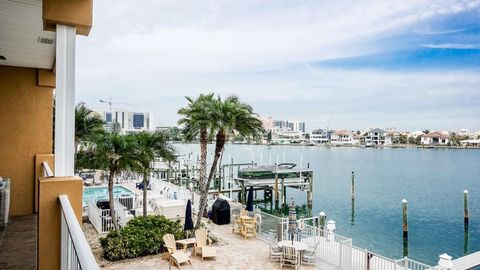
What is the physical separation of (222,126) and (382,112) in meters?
153

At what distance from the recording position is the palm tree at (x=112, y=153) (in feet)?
48.3

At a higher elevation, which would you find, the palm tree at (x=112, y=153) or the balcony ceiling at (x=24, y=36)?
the balcony ceiling at (x=24, y=36)

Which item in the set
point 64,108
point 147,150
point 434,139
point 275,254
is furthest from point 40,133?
point 434,139

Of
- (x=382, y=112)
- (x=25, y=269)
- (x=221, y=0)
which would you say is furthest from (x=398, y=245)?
(x=382, y=112)

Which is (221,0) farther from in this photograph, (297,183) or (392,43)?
(392,43)

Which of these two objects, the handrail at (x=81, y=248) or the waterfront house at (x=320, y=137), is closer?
the handrail at (x=81, y=248)

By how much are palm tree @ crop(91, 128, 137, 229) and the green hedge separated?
5.45 feet

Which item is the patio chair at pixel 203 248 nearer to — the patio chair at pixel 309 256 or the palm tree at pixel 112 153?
the patio chair at pixel 309 256

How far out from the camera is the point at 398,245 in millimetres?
23203

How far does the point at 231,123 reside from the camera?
16594mm

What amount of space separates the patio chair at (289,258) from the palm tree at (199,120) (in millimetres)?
7327

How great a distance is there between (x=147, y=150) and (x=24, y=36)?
1119 cm

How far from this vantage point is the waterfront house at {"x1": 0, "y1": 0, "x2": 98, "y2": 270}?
3.50 m

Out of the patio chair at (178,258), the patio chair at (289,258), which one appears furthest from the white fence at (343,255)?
the patio chair at (178,258)
